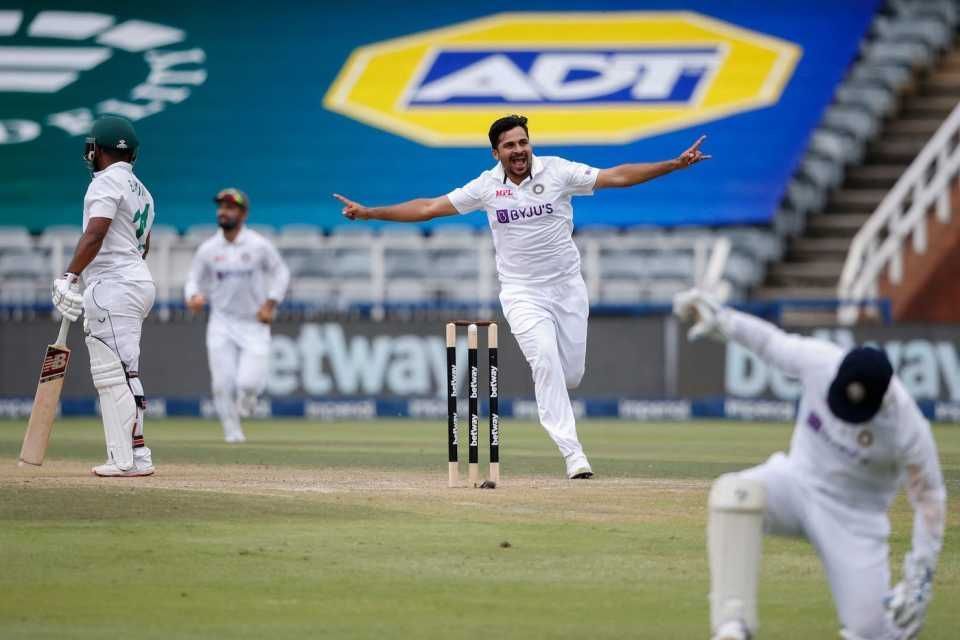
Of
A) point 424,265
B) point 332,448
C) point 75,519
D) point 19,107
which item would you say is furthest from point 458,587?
point 19,107

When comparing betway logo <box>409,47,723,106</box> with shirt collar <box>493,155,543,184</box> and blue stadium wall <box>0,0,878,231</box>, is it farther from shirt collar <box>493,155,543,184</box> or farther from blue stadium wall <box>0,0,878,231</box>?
shirt collar <box>493,155,543,184</box>

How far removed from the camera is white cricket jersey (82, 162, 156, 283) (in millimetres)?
9469

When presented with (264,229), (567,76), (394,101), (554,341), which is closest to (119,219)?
Answer: (554,341)

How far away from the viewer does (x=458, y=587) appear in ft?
21.9

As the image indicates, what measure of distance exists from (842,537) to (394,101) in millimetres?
19209

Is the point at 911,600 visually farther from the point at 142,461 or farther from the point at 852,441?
the point at 142,461

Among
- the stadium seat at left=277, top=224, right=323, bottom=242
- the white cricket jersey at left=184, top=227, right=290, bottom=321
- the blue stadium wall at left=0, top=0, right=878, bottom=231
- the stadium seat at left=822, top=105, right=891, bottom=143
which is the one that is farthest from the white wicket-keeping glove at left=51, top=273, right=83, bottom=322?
the stadium seat at left=822, top=105, right=891, bottom=143

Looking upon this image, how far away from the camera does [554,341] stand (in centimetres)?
1002

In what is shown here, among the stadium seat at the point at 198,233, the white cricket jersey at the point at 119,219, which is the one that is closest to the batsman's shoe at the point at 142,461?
the white cricket jersey at the point at 119,219

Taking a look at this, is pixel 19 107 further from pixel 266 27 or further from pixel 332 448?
pixel 332 448

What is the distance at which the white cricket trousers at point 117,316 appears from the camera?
9.60 m

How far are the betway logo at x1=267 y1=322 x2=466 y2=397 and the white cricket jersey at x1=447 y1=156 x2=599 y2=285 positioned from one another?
336 inches

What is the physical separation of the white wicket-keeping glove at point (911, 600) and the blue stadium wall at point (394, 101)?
53.5 feet

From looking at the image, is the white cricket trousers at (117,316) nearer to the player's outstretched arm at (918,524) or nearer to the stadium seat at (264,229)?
the player's outstretched arm at (918,524)
